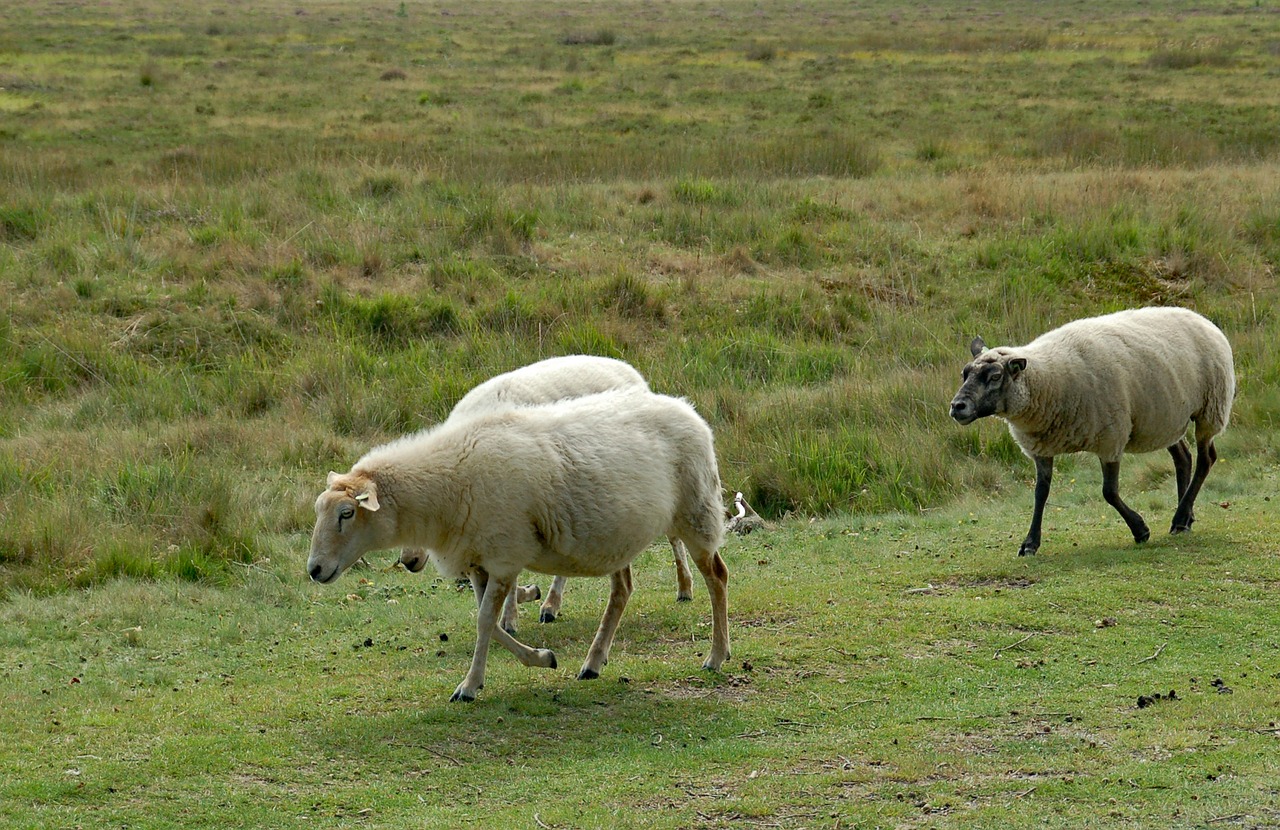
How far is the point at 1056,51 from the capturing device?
50.8 meters

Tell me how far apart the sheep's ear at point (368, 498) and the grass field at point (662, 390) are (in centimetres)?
111

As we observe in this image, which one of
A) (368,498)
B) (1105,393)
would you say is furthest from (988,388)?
(368,498)

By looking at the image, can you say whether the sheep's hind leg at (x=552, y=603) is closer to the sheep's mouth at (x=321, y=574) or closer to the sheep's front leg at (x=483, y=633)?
the sheep's front leg at (x=483, y=633)

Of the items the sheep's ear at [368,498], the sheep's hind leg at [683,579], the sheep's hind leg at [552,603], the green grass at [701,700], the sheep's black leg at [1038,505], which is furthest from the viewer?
the sheep's black leg at [1038,505]

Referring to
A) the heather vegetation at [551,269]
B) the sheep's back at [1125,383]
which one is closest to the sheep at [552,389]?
the heather vegetation at [551,269]

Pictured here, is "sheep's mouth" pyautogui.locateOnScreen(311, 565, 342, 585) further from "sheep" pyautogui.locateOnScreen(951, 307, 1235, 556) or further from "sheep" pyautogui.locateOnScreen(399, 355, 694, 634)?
"sheep" pyautogui.locateOnScreen(951, 307, 1235, 556)

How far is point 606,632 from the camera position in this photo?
7.61 metres

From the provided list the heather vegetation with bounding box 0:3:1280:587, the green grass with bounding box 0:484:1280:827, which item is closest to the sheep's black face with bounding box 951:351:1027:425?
the green grass with bounding box 0:484:1280:827

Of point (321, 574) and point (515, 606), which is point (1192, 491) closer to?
point (515, 606)

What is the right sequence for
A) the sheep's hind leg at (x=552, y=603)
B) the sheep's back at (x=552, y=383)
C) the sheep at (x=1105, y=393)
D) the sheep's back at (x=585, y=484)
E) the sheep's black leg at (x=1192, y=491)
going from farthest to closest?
1. the sheep's black leg at (x=1192, y=491)
2. the sheep at (x=1105, y=393)
3. the sheep's hind leg at (x=552, y=603)
4. the sheep's back at (x=552, y=383)
5. the sheep's back at (x=585, y=484)

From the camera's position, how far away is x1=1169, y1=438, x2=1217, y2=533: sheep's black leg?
1026cm

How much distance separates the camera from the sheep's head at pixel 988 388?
32.8 ft

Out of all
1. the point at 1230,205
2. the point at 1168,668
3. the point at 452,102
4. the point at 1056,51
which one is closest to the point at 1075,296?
the point at 1230,205

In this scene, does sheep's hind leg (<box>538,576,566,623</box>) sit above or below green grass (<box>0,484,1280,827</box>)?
below
